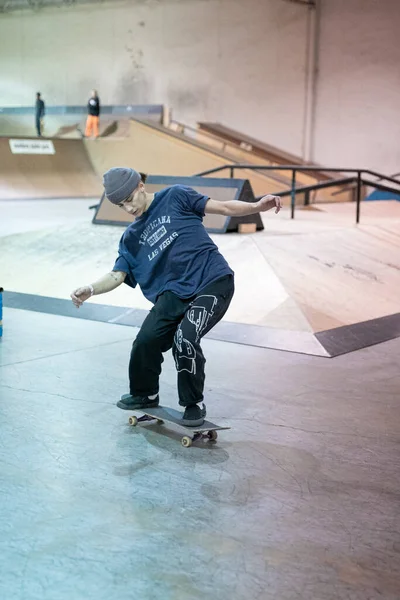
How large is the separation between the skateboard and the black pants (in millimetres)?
111

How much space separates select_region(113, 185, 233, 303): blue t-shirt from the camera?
3693 millimetres

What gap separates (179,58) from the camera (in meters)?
25.3

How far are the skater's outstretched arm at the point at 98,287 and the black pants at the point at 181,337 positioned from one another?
0.26m

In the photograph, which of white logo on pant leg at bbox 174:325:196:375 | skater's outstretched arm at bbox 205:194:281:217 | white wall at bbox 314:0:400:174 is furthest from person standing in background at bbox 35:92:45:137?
Answer: white logo on pant leg at bbox 174:325:196:375

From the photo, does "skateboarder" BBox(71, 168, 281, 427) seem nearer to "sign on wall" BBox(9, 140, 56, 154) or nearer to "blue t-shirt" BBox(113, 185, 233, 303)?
"blue t-shirt" BBox(113, 185, 233, 303)

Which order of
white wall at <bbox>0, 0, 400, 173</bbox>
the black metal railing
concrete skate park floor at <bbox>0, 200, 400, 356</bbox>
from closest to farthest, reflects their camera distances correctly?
concrete skate park floor at <bbox>0, 200, 400, 356</bbox> → the black metal railing → white wall at <bbox>0, 0, 400, 173</bbox>

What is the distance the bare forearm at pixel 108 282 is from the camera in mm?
3656

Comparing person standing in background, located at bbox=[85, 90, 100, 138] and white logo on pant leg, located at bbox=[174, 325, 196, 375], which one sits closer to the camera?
white logo on pant leg, located at bbox=[174, 325, 196, 375]

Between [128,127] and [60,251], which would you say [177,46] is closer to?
[128,127]

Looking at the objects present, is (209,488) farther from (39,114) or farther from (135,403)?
(39,114)

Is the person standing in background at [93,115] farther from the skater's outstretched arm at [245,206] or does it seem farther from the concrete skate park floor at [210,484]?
the skater's outstretched arm at [245,206]

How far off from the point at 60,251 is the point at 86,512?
21.0ft

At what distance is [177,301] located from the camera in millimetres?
3686

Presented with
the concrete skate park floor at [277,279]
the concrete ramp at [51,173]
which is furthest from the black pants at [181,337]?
the concrete ramp at [51,173]
